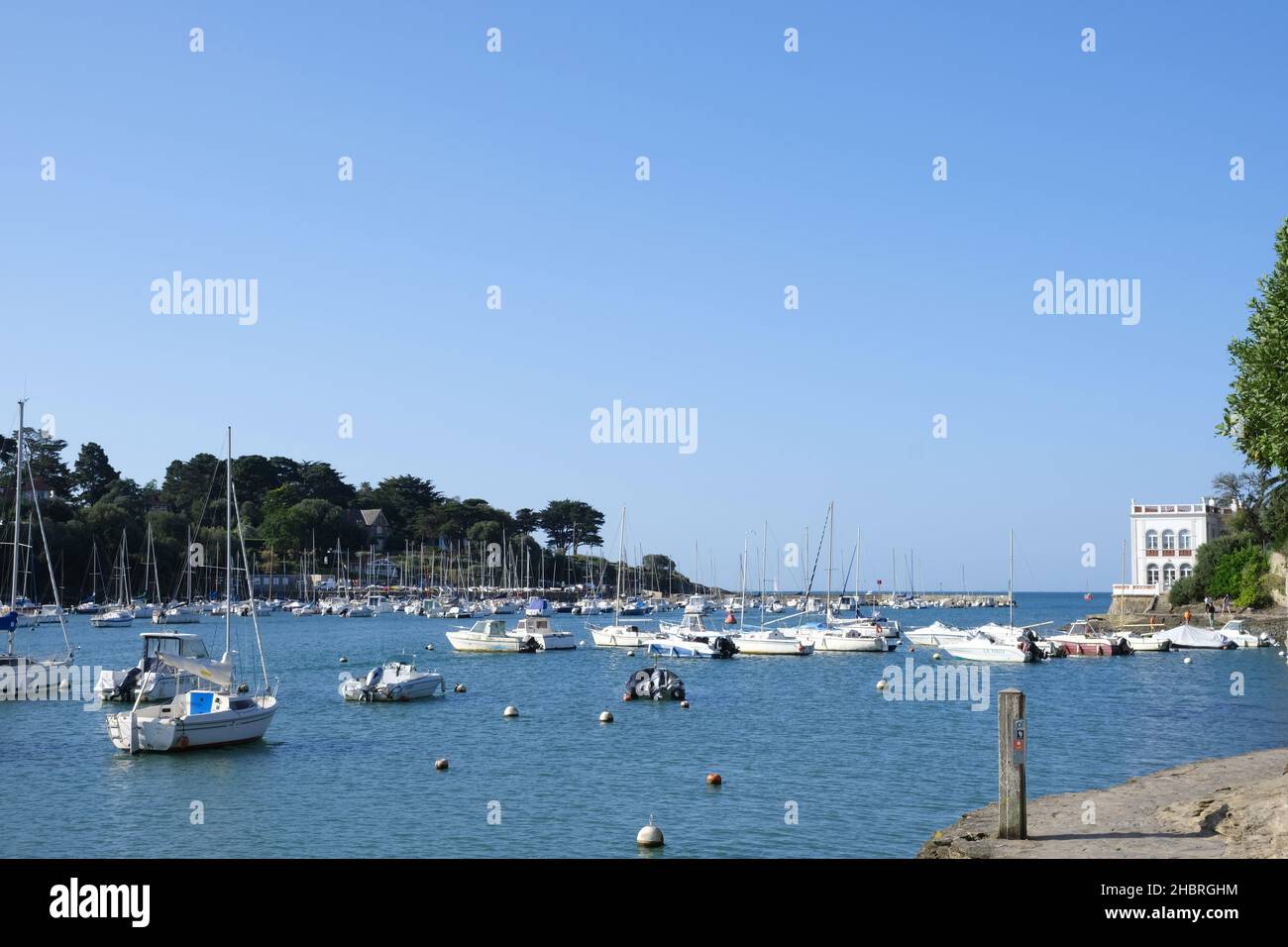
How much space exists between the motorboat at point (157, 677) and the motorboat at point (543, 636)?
3941 centimetres

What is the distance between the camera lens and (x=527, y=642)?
90.3 m

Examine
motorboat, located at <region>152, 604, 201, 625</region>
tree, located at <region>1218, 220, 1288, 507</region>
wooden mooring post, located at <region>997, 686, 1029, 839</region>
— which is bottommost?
motorboat, located at <region>152, 604, 201, 625</region>

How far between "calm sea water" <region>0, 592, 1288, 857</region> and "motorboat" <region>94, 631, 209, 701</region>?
2118 millimetres

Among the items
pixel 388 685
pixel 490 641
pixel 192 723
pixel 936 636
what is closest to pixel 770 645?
pixel 936 636

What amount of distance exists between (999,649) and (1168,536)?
64.3 meters

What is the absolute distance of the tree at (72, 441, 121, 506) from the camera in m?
192

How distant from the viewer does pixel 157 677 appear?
163ft

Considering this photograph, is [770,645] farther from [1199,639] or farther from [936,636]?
[1199,639]

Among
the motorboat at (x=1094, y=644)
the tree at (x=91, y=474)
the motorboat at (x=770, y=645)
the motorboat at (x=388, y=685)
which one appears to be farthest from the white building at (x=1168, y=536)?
the tree at (x=91, y=474)

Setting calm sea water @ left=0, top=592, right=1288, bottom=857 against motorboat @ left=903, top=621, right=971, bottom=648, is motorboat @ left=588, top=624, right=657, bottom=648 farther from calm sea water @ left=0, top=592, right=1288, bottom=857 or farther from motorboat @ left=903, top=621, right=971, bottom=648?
calm sea water @ left=0, top=592, right=1288, bottom=857

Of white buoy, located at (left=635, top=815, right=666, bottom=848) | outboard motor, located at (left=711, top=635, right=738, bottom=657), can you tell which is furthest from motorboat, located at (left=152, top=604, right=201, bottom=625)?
white buoy, located at (left=635, top=815, right=666, bottom=848)

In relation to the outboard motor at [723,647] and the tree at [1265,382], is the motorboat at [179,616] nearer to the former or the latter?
the outboard motor at [723,647]

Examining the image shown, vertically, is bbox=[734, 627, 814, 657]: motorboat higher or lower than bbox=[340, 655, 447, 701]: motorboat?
lower

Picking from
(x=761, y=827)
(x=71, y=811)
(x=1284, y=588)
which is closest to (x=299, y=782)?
(x=71, y=811)
